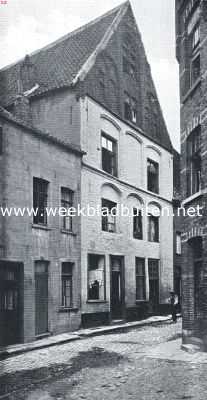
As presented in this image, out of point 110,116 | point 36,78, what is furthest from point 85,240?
point 36,78

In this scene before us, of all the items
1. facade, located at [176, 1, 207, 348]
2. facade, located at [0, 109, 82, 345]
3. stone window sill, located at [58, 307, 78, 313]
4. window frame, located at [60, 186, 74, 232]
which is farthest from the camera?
window frame, located at [60, 186, 74, 232]

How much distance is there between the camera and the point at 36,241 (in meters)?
17.0

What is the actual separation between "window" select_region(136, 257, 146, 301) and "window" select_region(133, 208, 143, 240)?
1143 millimetres

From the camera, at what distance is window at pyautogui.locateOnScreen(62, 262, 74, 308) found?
742 inches

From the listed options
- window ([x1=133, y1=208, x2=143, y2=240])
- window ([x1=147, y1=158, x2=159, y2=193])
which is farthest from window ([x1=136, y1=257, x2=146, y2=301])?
window ([x1=147, y1=158, x2=159, y2=193])

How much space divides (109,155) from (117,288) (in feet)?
19.2

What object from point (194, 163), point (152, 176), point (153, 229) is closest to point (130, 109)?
point (152, 176)

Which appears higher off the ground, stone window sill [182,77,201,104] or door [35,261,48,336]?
stone window sill [182,77,201,104]

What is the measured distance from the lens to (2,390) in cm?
960

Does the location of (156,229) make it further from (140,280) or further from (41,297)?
(41,297)

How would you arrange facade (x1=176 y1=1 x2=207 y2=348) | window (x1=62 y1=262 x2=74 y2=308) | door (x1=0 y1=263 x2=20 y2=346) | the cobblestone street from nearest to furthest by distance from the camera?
the cobblestone street < facade (x1=176 y1=1 x2=207 y2=348) < door (x1=0 y1=263 x2=20 y2=346) < window (x1=62 y1=262 x2=74 y2=308)

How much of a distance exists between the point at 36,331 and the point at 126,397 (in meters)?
8.54

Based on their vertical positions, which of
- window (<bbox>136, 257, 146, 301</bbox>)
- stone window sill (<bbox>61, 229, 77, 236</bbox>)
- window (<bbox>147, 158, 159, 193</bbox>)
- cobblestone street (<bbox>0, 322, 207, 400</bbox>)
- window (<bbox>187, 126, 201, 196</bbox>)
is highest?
window (<bbox>147, 158, 159, 193</bbox>)

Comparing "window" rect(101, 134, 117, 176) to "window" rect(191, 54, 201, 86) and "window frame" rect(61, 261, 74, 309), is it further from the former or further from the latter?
"window" rect(191, 54, 201, 86)
